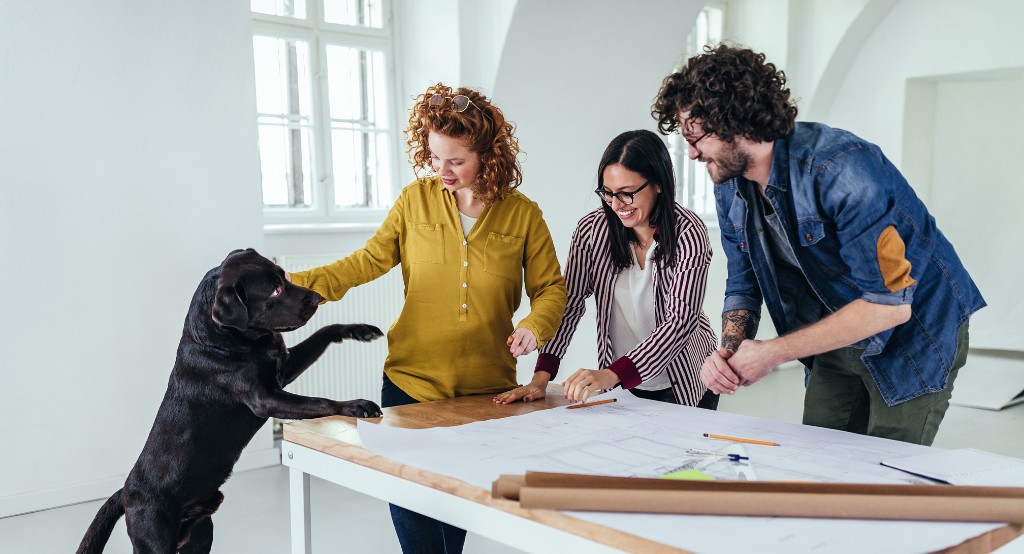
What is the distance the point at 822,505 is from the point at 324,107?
417 cm

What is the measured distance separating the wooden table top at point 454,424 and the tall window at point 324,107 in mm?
3007

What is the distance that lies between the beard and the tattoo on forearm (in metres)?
0.41

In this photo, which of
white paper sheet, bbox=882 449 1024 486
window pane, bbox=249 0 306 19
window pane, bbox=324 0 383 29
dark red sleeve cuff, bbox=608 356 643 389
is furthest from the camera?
window pane, bbox=324 0 383 29

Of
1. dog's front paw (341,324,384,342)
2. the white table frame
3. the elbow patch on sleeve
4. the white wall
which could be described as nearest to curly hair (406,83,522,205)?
dog's front paw (341,324,384,342)

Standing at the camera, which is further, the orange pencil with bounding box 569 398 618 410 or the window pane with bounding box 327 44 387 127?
the window pane with bounding box 327 44 387 127

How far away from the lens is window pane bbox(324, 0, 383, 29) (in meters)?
4.89

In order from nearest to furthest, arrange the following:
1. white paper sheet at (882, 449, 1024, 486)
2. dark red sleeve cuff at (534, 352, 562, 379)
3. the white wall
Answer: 1. white paper sheet at (882, 449, 1024, 486)
2. dark red sleeve cuff at (534, 352, 562, 379)
3. the white wall

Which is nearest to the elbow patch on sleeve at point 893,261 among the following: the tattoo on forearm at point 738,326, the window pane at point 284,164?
the tattoo on forearm at point 738,326

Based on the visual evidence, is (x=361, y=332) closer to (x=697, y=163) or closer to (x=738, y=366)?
(x=738, y=366)

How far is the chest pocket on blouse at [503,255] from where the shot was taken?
7.14 ft

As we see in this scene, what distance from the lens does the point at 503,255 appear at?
219 cm

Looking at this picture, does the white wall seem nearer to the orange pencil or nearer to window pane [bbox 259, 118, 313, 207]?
window pane [bbox 259, 118, 313, 207]

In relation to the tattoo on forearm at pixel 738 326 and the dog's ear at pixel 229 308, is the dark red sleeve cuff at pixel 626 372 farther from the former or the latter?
the dog's ear at pixel 229 308

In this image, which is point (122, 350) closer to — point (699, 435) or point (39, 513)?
point (39, 513)
